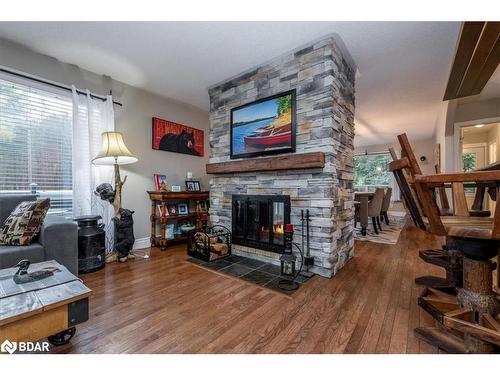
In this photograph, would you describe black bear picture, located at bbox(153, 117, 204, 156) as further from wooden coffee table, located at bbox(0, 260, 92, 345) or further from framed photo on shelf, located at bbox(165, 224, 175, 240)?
wooden coffee table, located at bbox(0, 260, 92, 345)

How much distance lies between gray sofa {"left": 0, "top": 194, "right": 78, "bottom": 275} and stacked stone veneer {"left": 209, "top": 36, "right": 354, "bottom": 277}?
1651mm

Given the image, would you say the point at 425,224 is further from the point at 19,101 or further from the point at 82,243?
the point at 19,101

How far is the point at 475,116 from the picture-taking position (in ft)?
13.3

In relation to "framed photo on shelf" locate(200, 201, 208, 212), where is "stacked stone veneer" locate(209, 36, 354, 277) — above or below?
above

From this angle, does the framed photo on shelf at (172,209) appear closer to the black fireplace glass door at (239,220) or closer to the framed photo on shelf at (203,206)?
the framed photo on shelf at (203,206)

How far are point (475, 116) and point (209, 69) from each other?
4.67m

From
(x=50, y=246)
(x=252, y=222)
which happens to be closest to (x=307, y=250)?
(x=252, y=222)

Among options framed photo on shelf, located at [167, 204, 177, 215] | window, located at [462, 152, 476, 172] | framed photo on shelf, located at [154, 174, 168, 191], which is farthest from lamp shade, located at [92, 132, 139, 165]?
window, located at [462, 152, 476, 172]

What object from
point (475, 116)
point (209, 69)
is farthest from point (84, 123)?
point (475, 116)

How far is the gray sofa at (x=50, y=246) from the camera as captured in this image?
1.66 metres

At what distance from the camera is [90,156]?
8.87 ft

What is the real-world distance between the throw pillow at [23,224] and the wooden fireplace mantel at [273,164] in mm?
1718

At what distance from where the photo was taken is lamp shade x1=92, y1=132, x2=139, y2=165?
2.52 meters

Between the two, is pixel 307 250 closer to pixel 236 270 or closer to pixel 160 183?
pixel 236 270
